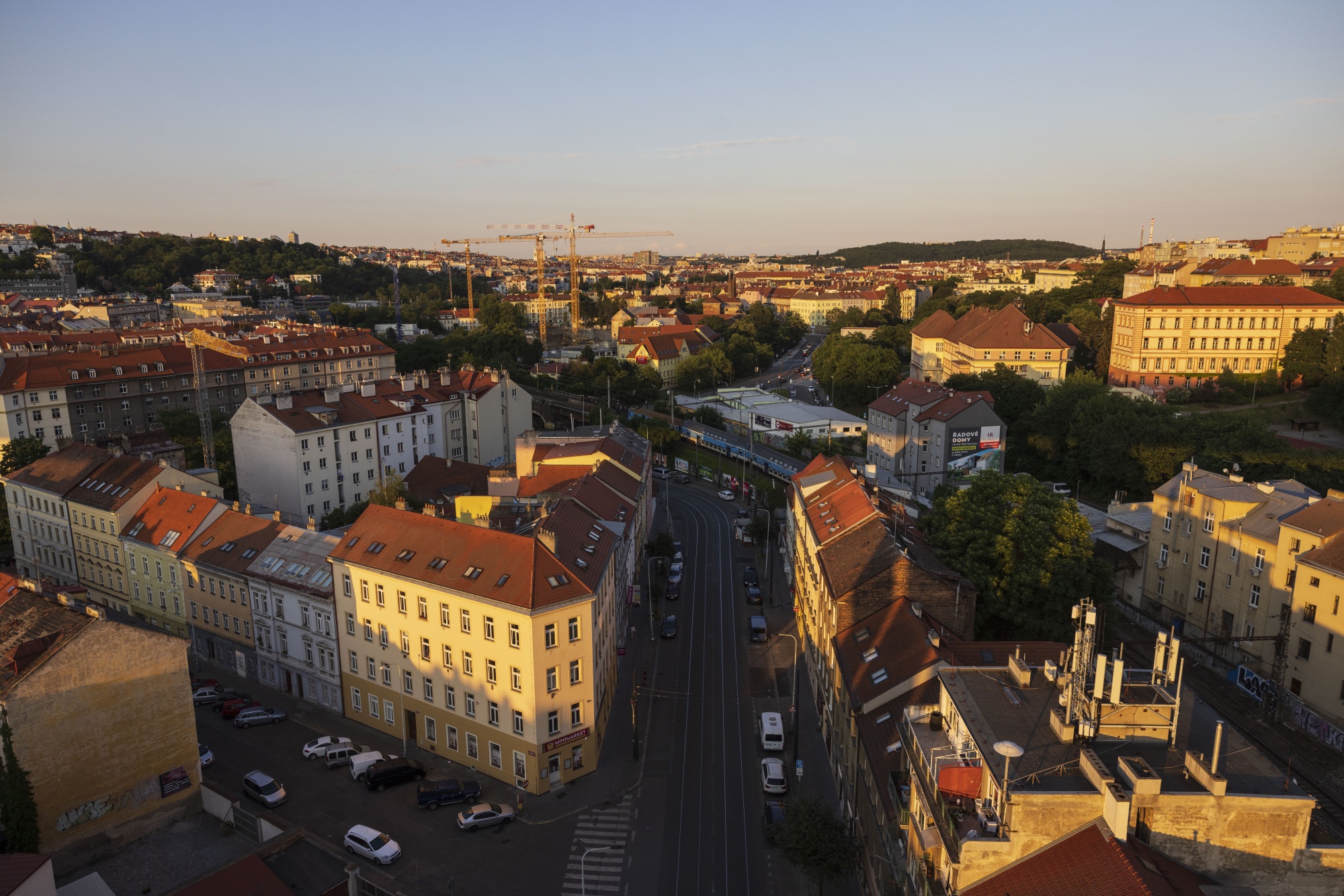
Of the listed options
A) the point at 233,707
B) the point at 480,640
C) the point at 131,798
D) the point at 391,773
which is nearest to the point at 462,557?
the point at 480,640

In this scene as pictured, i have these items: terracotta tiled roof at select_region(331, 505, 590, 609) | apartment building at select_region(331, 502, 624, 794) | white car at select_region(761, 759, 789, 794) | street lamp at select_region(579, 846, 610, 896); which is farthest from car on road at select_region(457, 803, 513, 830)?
white car at select_region(761, 759, 789, 794)

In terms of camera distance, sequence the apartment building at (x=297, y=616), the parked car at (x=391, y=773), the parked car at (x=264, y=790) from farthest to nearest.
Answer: the apartment building at (x=297, y=616) → the parked car at (x=391, y=773) → the parked car at (x=264, y=790)

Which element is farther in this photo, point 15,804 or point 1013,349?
point 1013,349

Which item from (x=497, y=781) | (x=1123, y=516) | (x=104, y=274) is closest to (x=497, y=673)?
(x=497, y=781)

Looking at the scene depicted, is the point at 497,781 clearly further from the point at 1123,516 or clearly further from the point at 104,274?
the point at 104,274

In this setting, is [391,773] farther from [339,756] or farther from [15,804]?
[15,804]

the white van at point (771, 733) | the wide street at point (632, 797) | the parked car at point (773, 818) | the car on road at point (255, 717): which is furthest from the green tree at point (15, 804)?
the white van at point (771, 733)

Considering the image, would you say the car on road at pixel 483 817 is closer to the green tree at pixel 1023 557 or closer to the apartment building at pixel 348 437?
the green tree at pixel 1023 557
